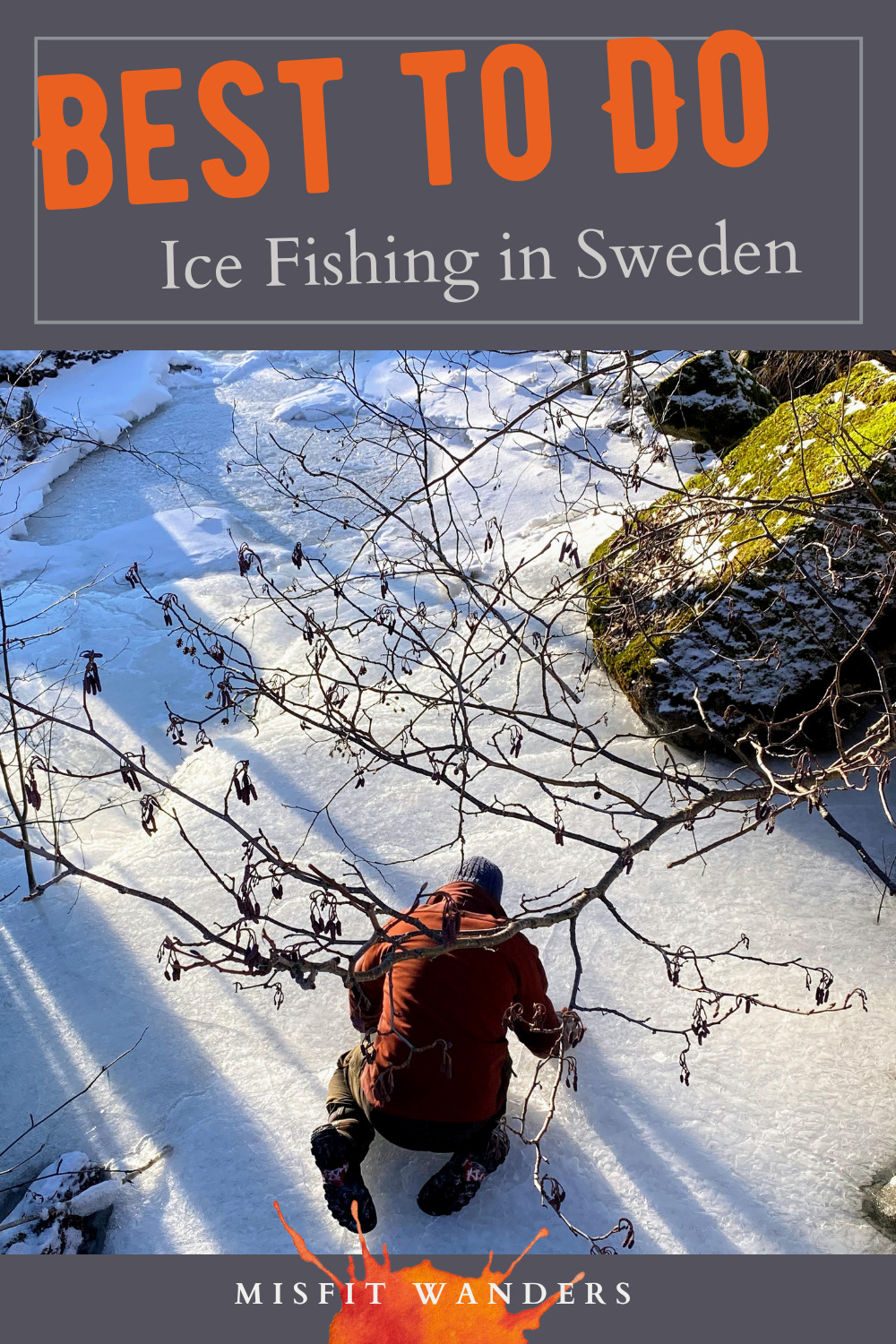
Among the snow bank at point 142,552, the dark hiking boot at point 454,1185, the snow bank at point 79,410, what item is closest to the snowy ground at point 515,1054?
the dark hiking boot at point 454,1185

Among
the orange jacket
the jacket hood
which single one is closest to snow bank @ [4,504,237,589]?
the jacket hood

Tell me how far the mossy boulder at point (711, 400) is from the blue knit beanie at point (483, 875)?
14.2 feet

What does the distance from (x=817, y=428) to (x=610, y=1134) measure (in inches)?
126

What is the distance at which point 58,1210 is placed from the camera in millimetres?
2967

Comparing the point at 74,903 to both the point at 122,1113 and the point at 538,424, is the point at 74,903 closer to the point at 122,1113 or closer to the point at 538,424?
the point at 122,1113

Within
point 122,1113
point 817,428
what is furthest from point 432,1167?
point 817,428

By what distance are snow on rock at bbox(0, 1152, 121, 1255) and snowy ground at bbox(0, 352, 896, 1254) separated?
8 cm

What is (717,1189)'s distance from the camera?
2914 mm

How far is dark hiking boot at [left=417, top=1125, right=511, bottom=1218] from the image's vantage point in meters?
2.87

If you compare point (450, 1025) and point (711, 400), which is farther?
point (711, 400)
